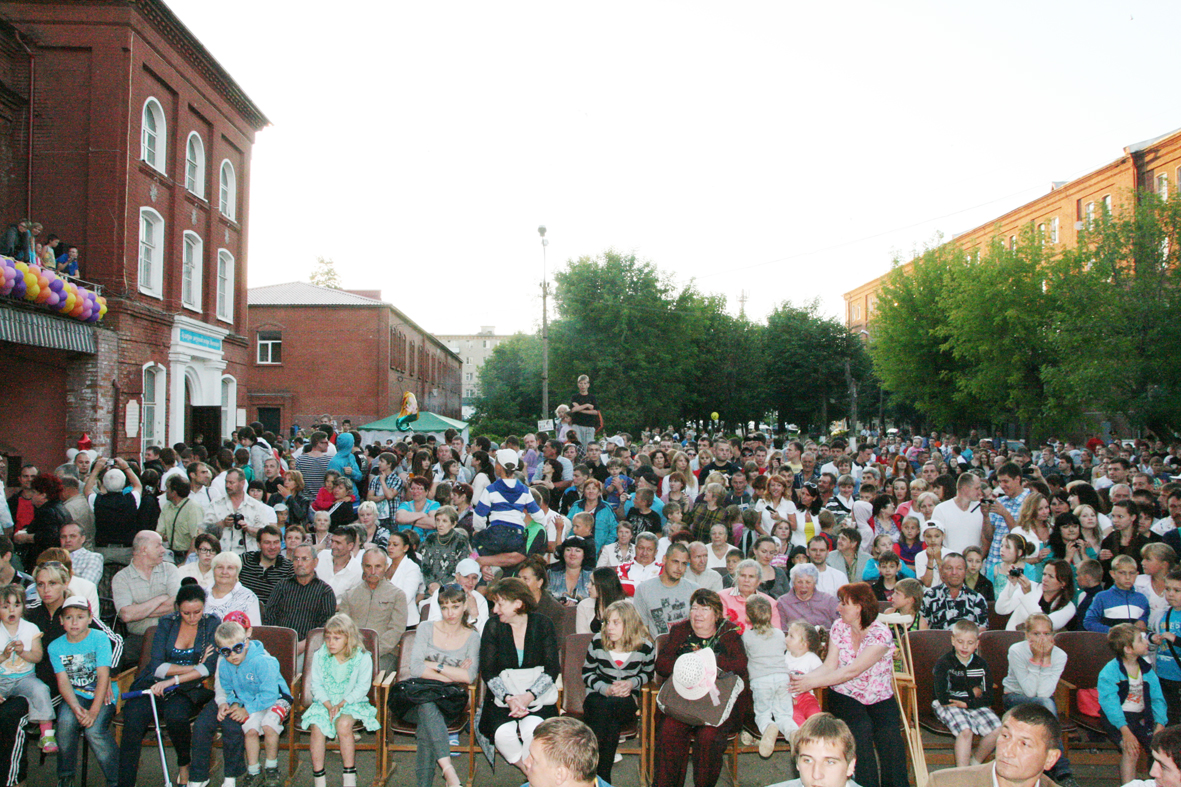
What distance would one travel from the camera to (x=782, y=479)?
905 centimetres

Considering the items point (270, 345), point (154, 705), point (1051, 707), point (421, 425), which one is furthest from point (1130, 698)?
point (270, 345)

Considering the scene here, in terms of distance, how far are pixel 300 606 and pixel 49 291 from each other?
482 inches

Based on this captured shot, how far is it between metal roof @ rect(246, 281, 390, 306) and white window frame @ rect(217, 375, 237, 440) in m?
13.7

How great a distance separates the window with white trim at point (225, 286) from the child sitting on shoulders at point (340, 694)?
21.1 m

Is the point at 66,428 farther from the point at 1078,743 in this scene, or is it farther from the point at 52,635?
the point at 1078,743

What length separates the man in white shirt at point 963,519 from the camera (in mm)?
8102

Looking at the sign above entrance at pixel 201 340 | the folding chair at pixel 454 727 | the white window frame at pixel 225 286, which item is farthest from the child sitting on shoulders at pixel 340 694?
the white window frame at pixel 225 286

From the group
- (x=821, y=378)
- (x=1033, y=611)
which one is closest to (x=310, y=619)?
(x=1033, y=611)

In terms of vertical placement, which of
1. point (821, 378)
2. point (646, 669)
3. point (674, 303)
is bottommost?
point (646, 669)

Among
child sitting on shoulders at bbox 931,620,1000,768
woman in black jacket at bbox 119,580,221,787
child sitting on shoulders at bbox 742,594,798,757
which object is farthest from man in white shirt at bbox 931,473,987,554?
woman in black jacket at bbox 119,580,221,787

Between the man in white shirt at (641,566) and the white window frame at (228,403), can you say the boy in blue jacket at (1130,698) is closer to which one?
the man in white shirt at (641,566)

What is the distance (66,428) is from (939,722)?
18394 mm

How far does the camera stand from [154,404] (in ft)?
65.2

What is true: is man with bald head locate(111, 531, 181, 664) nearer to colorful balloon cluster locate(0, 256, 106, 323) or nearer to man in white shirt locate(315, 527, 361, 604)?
man in white shirt locate(315, 527, 361, 604)
